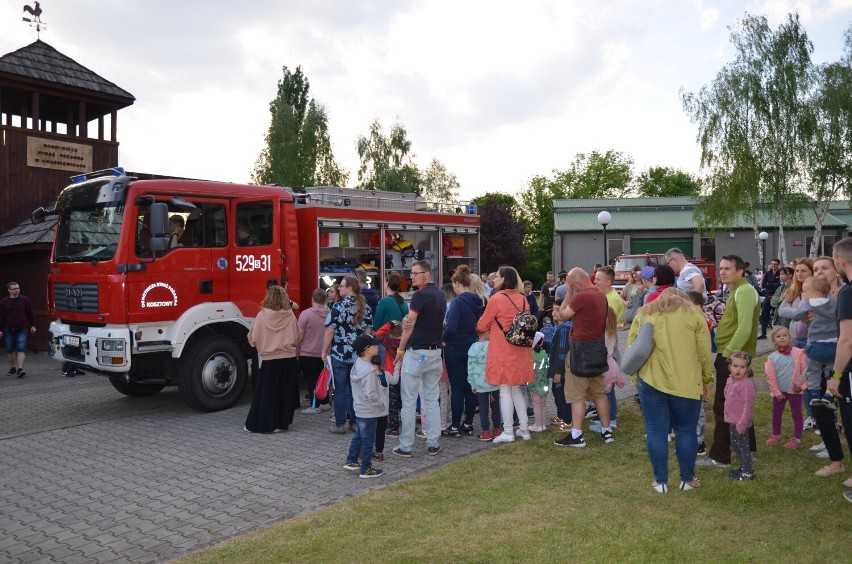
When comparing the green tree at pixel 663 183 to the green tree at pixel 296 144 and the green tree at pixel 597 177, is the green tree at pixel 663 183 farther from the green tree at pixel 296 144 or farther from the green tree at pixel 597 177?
the green tree at pixel 296 144

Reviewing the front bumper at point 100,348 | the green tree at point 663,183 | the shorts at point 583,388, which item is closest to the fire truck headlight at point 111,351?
the front bumper at point 100,348

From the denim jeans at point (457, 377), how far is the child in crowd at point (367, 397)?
4.84 feet

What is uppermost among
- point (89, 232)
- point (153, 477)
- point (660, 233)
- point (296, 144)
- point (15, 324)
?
point (296, 144)

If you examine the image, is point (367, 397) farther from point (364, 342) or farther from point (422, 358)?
point (422, 358)

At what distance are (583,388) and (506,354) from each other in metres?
0.87

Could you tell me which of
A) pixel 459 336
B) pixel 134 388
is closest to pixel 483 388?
pixel 459 336

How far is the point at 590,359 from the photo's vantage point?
7184 millimetres

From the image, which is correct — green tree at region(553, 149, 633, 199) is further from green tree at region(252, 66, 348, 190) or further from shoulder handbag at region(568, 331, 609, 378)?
shoulder handbag at region(568, 331, 609, 378)

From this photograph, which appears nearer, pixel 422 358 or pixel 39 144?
pixel 422 358

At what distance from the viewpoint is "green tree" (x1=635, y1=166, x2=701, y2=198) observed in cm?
7594

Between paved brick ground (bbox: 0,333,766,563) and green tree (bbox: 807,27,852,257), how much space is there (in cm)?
3218

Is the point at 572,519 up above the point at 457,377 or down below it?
below

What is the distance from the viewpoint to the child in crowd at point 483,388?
777 cm

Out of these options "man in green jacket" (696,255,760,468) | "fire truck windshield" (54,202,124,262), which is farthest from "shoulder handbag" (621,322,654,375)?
"fire truck windshield" (54,202,124,262)
